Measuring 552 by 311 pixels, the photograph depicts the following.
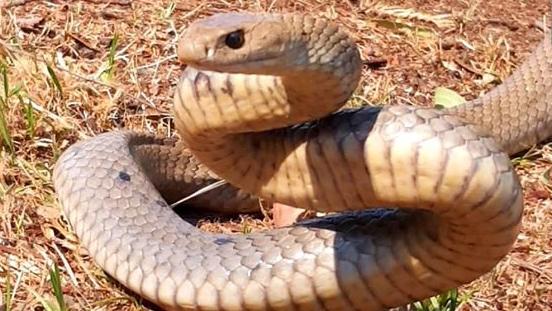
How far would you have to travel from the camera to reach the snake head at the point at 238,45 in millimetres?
2859

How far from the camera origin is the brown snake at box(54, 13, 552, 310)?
2953mm

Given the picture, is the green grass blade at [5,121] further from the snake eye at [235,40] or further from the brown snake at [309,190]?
the snake eye at [235,40]

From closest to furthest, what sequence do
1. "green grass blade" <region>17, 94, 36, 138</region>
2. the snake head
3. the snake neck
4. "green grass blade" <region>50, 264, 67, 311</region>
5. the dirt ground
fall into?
the snake head, the snake neck, "green grass blade" <region>50, 264, 67, 311</region>, the dirt ground, "green grass blade" <region>17, 94, 36, 138</region>

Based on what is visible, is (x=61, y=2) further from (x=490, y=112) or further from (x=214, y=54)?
(x=214, y=54)

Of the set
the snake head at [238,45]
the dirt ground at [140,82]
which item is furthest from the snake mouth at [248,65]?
the dirt ground at [140,82]

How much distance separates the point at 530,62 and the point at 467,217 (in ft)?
8.64

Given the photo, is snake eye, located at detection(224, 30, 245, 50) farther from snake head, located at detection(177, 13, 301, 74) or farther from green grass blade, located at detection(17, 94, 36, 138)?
green grass blade, located at detection(17, 94, 36, 138)

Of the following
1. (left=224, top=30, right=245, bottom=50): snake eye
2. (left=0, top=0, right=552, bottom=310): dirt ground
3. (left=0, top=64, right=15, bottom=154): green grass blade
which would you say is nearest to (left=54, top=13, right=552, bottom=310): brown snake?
(left=224, top=30, right=245, bottom=50): snake eye

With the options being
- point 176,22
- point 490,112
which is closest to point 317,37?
point 490,112

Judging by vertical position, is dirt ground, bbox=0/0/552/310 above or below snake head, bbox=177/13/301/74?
below

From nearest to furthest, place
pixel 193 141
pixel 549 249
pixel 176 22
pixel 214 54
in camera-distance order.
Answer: pixel 214 54, pixel 193 141, pixel 549 249, pixel 176 22

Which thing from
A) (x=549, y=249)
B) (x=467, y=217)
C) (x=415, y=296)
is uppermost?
(x=467, y=217)

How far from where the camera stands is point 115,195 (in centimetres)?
428

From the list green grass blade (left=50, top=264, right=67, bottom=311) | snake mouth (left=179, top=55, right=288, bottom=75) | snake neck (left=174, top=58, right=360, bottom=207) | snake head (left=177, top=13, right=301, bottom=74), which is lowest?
green grass blade (left=50, top=264, right=67, bottom=311)
